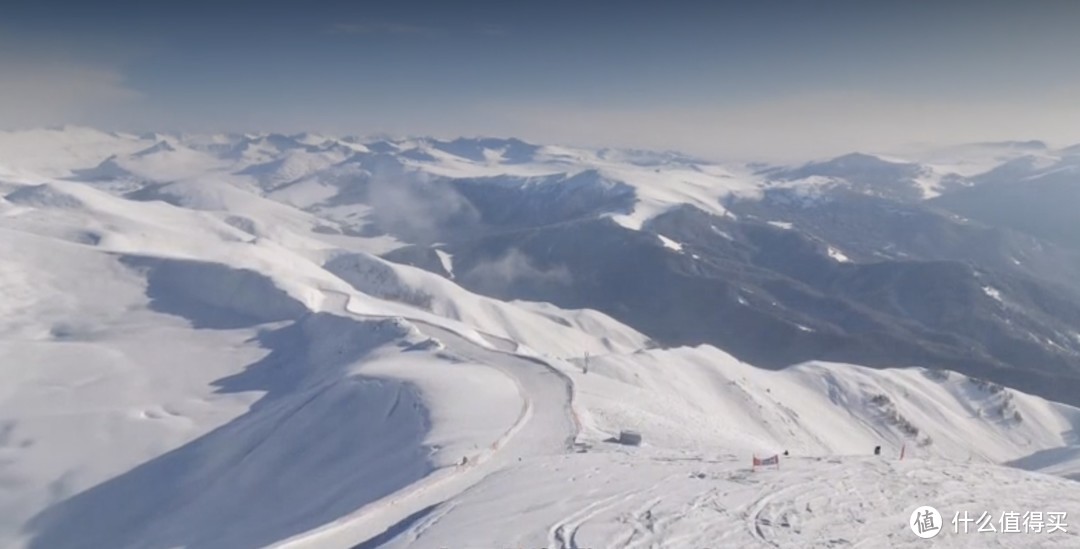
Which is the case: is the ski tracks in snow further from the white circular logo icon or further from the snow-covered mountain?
the white circular logo icon

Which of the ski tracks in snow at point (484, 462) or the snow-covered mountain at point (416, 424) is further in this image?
the snow-covered mountain at point (416, 424)

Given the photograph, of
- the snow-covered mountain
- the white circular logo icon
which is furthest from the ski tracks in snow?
the white circular logo icon

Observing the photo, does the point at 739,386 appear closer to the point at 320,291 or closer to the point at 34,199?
the point at 320,291

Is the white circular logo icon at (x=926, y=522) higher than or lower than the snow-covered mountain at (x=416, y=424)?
higher

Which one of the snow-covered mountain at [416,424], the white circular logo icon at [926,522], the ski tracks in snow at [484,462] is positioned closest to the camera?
the white circular logo icon at [926,522]

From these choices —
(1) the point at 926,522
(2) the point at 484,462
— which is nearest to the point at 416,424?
(2) the point at 484,462

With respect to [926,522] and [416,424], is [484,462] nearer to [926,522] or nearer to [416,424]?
[416,424]

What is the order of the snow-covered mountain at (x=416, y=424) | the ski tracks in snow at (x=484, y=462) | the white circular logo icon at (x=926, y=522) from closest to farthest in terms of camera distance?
the white circular logo icon at (x=926, y=522) → the ski tracks in snow at (x=484, y=462) → the snow-covered mountain at (x=416, y=424)

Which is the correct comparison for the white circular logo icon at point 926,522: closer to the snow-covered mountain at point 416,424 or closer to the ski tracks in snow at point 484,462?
the snow-covered mountain at point 416,424

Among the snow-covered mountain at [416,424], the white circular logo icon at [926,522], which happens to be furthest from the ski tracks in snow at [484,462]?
the white circular logo icon at [926,522]
